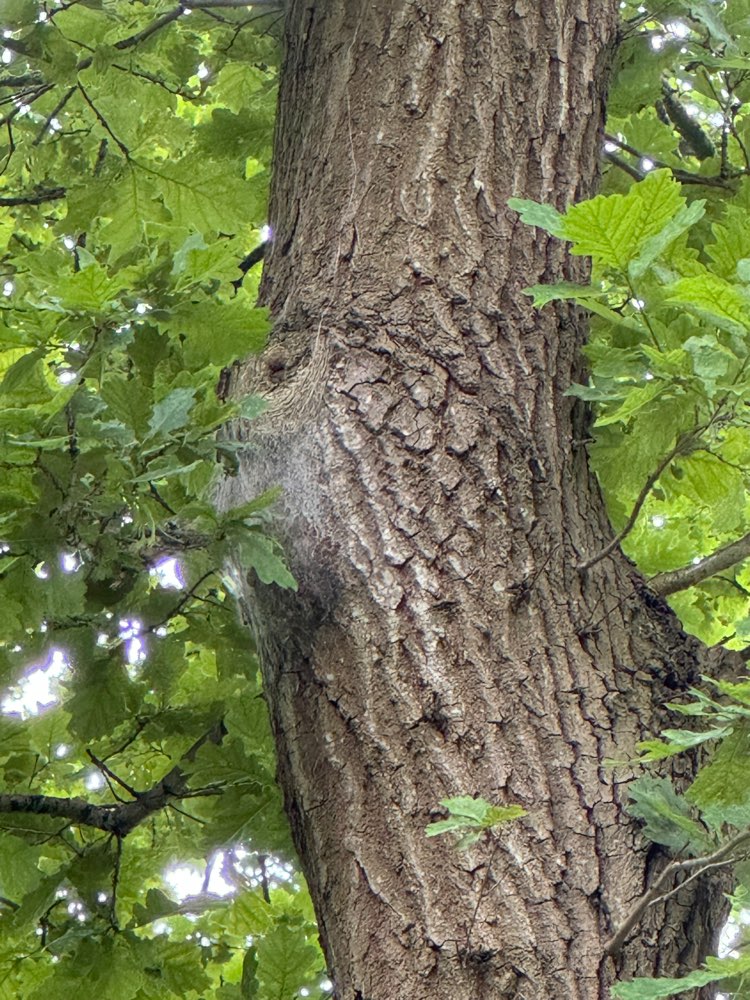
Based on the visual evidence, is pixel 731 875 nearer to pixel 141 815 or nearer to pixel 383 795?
pixel 383 795

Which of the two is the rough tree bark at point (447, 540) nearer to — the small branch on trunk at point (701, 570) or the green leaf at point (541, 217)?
the small branch on trunk at point (701, 570)

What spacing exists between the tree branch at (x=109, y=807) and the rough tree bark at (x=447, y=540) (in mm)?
550

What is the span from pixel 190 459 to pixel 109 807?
100 centimetres

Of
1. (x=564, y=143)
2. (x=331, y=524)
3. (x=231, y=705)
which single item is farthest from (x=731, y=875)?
(x=564, y=143)

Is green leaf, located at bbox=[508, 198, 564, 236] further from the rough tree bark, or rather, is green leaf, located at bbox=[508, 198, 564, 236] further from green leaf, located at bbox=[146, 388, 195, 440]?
green leaf, located at bbox=[146, 388, 195, 440]

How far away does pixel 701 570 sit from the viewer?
209 centimetres

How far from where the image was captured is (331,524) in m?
1.75

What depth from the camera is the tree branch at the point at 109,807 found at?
2207 mm

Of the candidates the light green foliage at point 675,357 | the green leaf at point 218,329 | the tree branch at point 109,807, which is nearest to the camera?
the light green foliage at point 675,357

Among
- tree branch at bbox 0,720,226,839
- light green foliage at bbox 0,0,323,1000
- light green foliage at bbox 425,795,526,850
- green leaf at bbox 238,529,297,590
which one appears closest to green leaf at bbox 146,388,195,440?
light green foliage at bbox 0,0,323,1000

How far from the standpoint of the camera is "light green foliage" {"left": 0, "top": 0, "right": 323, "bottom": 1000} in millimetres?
1609

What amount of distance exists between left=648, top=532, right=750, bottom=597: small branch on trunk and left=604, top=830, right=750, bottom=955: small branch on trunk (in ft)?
2.34

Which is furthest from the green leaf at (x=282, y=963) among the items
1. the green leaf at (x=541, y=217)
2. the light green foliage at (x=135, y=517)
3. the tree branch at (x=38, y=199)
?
the tree branch at (x=38, y=199)

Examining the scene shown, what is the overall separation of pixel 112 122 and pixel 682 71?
147 cm
